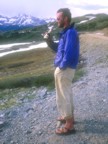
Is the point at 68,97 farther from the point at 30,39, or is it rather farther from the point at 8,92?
the point at 30,39

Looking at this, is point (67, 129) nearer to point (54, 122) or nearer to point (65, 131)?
A: point (65, 131)

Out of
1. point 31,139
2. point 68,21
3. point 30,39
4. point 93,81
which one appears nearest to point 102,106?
point 31,139

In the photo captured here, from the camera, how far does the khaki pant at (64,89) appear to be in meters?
11.2

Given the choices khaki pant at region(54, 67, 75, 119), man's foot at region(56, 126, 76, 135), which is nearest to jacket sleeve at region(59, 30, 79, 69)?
khaki pant at region(54, 67, 75, 119)

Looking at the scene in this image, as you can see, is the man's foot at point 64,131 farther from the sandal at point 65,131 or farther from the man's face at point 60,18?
the man's face at point 60,18

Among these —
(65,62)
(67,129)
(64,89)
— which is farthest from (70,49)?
(67,129)

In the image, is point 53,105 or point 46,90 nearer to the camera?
point 53,105

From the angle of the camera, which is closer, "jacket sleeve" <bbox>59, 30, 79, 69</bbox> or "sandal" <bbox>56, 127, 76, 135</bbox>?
"jacket sleeve" <bbox>59, 30, 79, 69</bbox>

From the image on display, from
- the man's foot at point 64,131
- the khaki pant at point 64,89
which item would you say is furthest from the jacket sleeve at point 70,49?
the man's foot at point 64,131

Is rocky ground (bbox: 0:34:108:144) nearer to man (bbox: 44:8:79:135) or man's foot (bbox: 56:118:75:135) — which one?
man's foot (bbox: 56:118:75:135)

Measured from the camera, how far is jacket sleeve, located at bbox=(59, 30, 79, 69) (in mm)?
10734

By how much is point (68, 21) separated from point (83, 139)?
11.2ft

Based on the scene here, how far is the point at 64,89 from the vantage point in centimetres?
1127

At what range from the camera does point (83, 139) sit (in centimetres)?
1102
